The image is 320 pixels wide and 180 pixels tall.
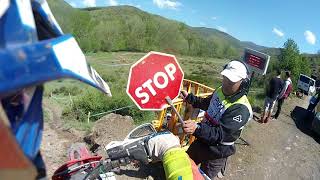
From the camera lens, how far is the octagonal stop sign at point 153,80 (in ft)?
15.4

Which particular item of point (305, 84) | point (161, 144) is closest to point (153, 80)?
point (161, 144)

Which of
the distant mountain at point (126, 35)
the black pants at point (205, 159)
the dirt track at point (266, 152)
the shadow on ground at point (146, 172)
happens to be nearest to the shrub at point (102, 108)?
the dirt track at point (266, 152)

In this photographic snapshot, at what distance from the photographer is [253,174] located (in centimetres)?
986

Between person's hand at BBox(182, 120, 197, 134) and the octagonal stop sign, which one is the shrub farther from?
person's hand at BBox(182, 120, 197, 134)

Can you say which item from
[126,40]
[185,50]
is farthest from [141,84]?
[185,50]

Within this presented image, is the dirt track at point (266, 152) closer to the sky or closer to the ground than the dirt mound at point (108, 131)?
closer to the ground

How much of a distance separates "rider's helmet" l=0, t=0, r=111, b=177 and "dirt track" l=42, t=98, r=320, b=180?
15.0 feet

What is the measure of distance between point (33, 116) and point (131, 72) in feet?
8.87

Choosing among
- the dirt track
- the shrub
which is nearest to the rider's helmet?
the dirt track

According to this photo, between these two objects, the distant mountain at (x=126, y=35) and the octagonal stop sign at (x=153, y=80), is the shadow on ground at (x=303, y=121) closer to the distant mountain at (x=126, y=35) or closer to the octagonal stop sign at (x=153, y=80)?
the octagonal stop sign at (x=153, y=80)

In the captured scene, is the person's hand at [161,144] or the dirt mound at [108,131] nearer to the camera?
the person's hand at [161,144]

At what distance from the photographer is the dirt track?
7642 mm

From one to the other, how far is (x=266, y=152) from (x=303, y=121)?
684 centimetres

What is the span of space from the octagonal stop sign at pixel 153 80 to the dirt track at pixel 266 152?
2.29m
